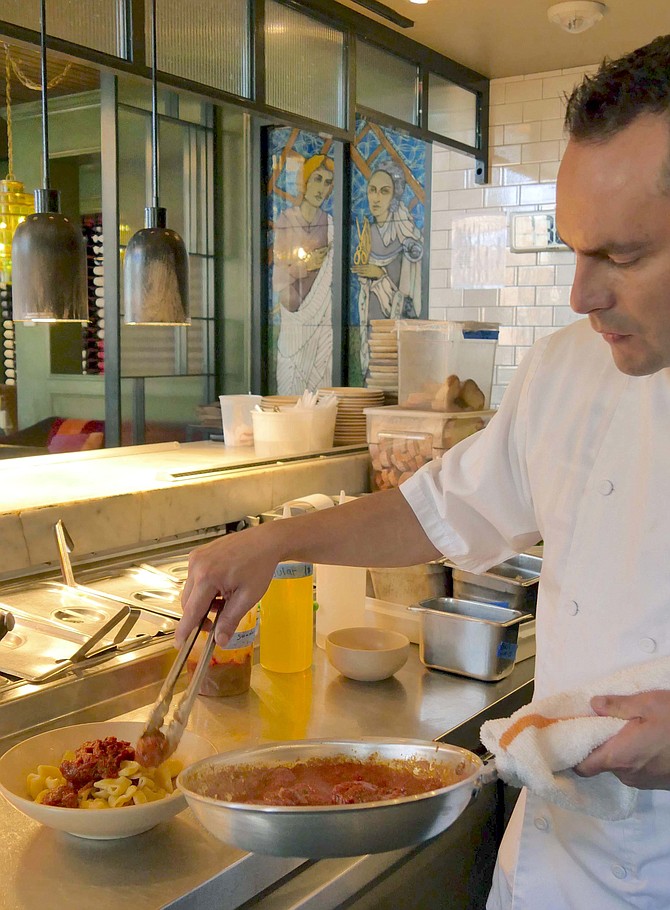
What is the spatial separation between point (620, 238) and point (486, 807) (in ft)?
3.80

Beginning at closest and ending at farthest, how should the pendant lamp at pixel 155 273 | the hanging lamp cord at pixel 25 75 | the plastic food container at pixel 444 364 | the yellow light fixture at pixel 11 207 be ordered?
1. the pendant lamp at pixel 155 273
2. the plastic food container at pixel 444 364
3. the yellow light fixture at pixel 11 207
4. the hanging lamp cord at pixel 25 75

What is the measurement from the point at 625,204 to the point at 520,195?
390 centimetres

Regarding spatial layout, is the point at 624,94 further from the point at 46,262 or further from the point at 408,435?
the point at 408,435

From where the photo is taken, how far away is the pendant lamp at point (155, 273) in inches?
87.3

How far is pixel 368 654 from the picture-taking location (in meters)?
1.91

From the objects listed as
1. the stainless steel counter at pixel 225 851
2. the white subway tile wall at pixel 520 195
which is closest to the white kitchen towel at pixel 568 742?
the stainless steel counter at pixel 225 851

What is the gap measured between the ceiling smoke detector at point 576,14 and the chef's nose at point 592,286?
2978mm

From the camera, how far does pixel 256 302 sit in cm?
649

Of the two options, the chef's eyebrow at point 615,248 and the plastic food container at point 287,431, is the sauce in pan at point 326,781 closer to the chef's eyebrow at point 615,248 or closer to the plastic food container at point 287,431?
the chef's eyebrow at point 615,248

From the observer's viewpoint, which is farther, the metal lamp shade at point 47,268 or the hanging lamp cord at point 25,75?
the hanging lamp cord at point 25,75

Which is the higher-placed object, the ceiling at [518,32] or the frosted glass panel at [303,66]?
the ceiling at [518,32]

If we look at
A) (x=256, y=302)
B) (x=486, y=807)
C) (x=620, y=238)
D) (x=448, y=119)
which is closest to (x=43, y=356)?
(x=256, y=302)

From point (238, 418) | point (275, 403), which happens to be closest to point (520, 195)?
point (275, 403)

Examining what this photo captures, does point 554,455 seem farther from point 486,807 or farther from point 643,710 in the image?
point 486,807
